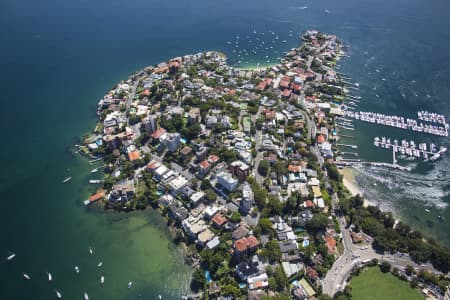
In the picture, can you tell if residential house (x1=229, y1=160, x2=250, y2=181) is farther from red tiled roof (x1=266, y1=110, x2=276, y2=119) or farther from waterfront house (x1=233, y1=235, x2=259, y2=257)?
red tiled roof (x1=266, y1=110, x2=276, y2=119)

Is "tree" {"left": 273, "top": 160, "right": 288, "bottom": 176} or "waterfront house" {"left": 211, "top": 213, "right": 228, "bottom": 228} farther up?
"tree" {"left": 273, "top": 160, "right": 288, "bottom": 176}

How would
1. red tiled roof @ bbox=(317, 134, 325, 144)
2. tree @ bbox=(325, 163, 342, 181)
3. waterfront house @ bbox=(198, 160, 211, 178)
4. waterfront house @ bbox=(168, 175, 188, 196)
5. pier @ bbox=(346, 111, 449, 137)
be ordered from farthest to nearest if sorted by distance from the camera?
pier @ bbox=(346, 111, 449, 137)
red tiled roof @ bbox=(317, 134, 325, 144)
waterfront house @ bbox=(198, 160, 211, 178)
tree @ bbox=(325, 163, 342, 181)
waterfront house @ bbox=(168, 175, 188, 196)

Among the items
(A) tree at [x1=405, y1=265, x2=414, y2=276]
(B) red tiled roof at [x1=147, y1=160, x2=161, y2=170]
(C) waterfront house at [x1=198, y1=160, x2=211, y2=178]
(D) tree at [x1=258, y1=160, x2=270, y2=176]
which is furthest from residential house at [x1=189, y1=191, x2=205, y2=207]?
(A) tree at [x1=405, y1=265, x2=414, y2=276]

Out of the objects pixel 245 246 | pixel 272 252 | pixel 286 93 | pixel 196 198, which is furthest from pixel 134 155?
pixel 286 93

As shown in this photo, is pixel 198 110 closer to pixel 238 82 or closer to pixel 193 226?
pixel 238 82

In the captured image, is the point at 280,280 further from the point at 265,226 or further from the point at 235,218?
the point at 235,218

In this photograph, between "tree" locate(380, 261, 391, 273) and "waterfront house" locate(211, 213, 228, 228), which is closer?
"tree" locate(380, 261, 391, 273)

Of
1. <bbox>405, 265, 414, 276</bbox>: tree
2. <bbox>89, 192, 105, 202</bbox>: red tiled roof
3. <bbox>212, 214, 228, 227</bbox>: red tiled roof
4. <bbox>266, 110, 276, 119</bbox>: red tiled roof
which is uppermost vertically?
<bbox>266, 110, 276, 119</bbox>: red tiled roof
